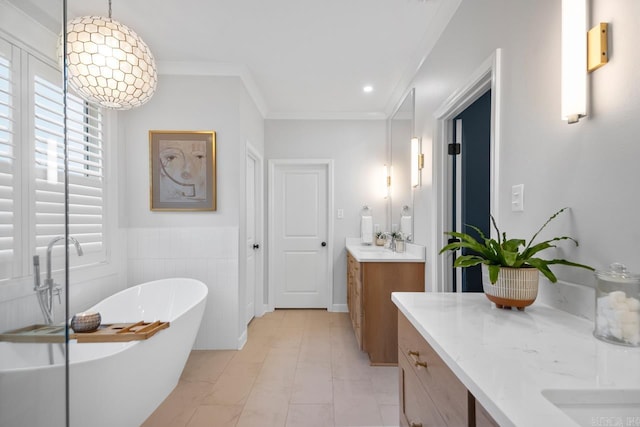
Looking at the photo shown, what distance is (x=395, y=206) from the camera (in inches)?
139

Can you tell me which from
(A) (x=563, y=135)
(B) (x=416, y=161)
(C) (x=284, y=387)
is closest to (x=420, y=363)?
(A) (x=563, y=135)

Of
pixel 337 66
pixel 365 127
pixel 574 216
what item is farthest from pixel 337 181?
pixel 574 216

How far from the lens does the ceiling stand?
2084mm

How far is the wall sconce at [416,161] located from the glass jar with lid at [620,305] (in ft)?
5.90

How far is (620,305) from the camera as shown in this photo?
77cm

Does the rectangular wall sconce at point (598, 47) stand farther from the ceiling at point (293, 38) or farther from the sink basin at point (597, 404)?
the ceiling at point (293, 38)

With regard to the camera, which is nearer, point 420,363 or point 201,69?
point 420,363

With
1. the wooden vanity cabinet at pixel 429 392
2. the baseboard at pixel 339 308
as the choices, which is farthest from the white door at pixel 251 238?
the wooden vanity cabinet at pixel 429 392

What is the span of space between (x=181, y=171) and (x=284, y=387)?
6.74 ft

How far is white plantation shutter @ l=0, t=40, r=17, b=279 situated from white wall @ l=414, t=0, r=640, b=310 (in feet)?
4.98

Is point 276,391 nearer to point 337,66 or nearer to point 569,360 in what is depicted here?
point 569,360

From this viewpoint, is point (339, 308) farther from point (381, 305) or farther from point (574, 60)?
point (574, 60)

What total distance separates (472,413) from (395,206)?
2.93 meters

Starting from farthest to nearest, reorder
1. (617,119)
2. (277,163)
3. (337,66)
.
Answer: (277,163)
(337,66)
(617,119)
